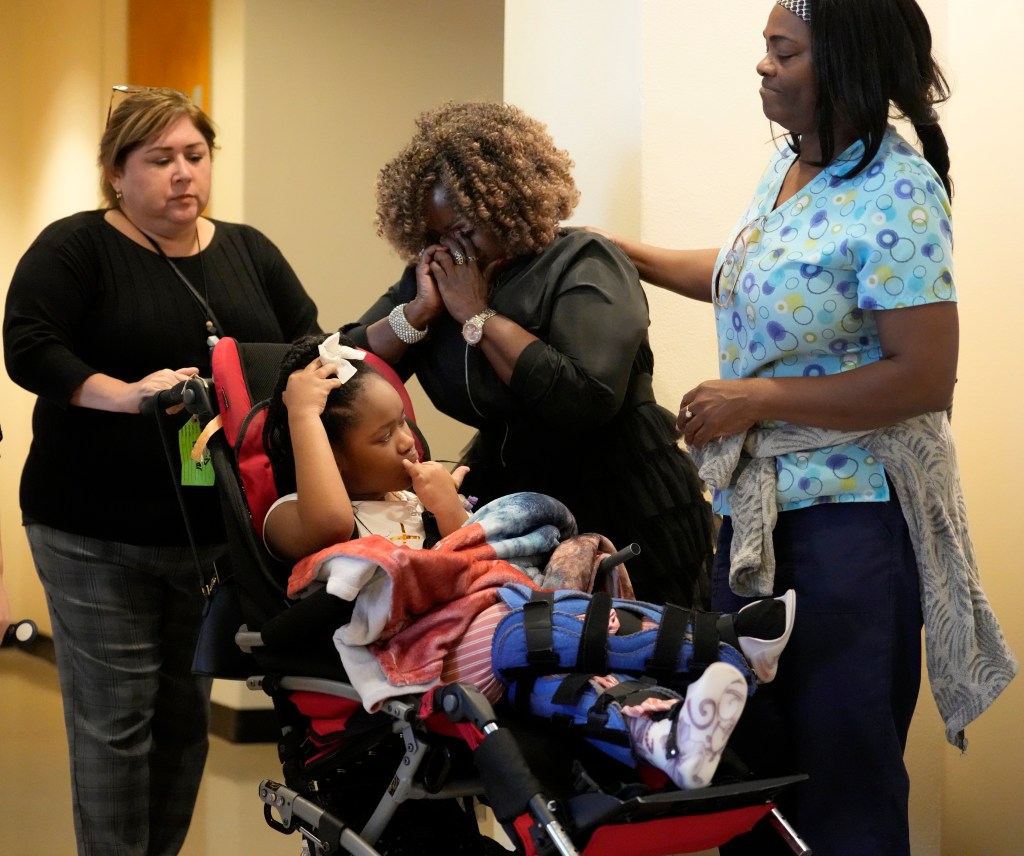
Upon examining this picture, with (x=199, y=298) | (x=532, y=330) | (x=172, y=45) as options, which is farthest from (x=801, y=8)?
(x=172, y=45)

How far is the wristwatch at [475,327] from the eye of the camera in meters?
2.09

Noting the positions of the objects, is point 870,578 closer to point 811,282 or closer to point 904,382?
point 904,382

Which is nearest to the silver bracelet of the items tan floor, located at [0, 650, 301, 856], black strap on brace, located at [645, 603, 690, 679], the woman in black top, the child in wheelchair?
the child in wheelchair

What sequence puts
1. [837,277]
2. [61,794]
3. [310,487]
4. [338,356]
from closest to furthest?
[837,277] < [310,487] < [338,356] < [61,794]

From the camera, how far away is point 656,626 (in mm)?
1639

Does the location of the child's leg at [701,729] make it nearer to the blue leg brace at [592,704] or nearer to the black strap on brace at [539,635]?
the blue leg brace at [592,704]

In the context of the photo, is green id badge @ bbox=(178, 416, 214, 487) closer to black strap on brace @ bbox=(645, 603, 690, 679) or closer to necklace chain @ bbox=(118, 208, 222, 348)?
necklace chain @ bbox=(118, 208, 222, 348)

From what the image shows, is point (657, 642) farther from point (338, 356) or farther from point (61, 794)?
point (61, 794)

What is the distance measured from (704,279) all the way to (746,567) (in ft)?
2.05

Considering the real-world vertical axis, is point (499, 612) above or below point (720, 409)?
below

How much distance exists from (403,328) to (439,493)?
0.34 meters

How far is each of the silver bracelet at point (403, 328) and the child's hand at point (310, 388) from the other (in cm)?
25

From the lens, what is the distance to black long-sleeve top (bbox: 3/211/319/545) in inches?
98.0

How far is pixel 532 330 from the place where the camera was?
7.05ft
